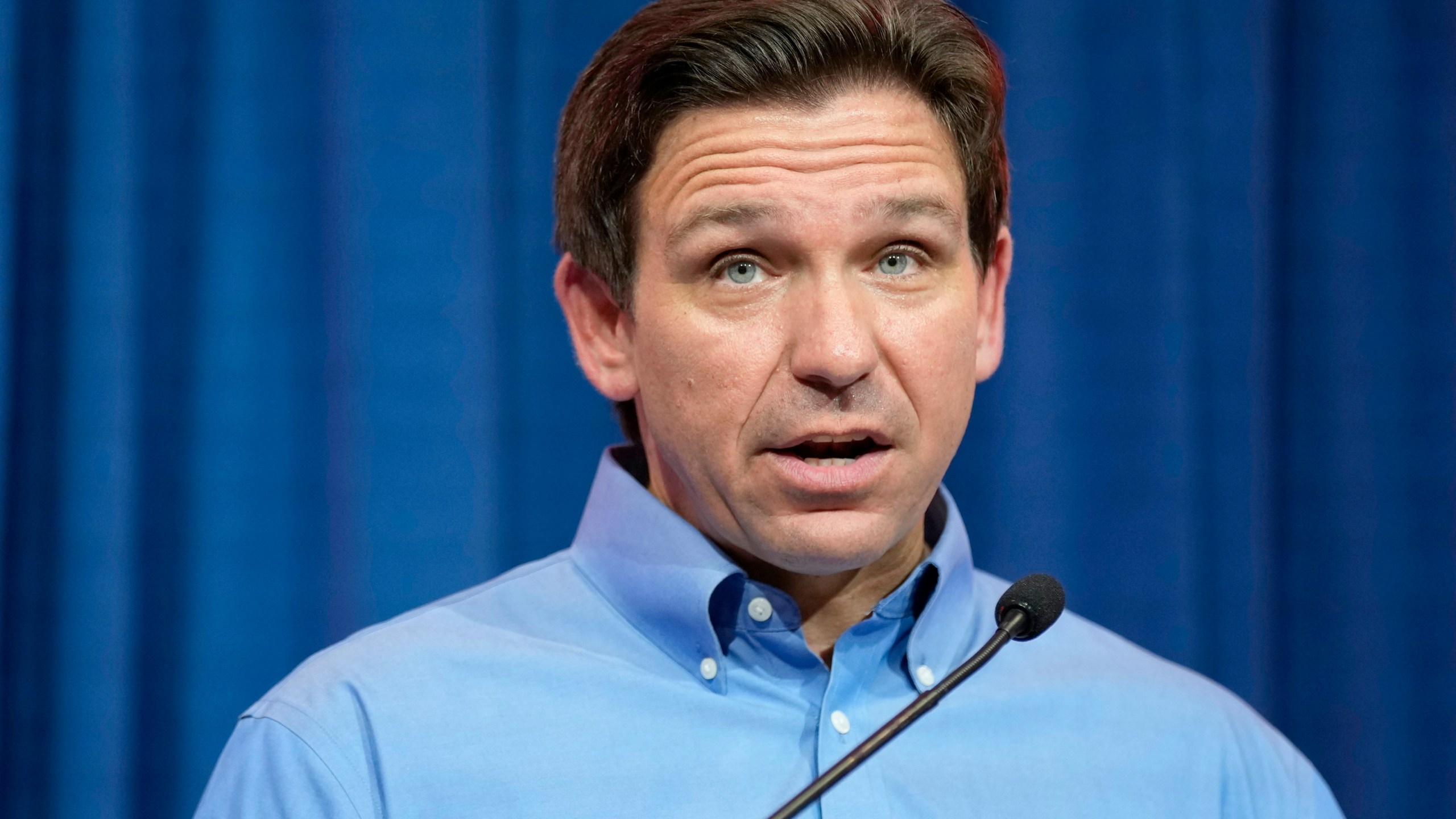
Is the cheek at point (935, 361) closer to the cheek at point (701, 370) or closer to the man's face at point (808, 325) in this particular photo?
the man's face at point (808, 325)

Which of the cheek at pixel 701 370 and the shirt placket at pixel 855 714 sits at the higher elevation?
the cheek at pixel 701 370

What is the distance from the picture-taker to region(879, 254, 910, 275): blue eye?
122 cm

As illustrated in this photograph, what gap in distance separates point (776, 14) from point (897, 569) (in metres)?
0.53

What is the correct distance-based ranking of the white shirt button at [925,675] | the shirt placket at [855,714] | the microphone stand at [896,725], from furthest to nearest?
1. the white shirt button at [925,675]
2. the shirt placket at [855,714]
3. the microphone stand at [896,725]

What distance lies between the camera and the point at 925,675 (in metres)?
1.26

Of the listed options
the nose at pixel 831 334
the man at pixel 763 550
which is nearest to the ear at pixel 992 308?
the man at pixel 763 550

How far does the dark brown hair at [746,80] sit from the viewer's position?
1.23m

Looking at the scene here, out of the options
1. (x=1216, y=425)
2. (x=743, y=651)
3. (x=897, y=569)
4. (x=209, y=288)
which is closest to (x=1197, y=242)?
(x=1216, y=425)

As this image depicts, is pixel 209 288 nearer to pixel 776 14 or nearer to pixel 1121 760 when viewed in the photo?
pixel 776 14

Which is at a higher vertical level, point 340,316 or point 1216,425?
point 340,316

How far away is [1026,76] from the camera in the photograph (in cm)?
212

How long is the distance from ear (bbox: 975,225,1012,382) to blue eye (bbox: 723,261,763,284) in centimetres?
27

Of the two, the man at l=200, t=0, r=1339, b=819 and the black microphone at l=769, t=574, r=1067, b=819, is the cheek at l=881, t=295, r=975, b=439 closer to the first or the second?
the man at l=200, t=0, r=1339, b=819

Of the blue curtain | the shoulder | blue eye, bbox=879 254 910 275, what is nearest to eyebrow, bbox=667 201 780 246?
blue eye, bbox=879 254 910 275
